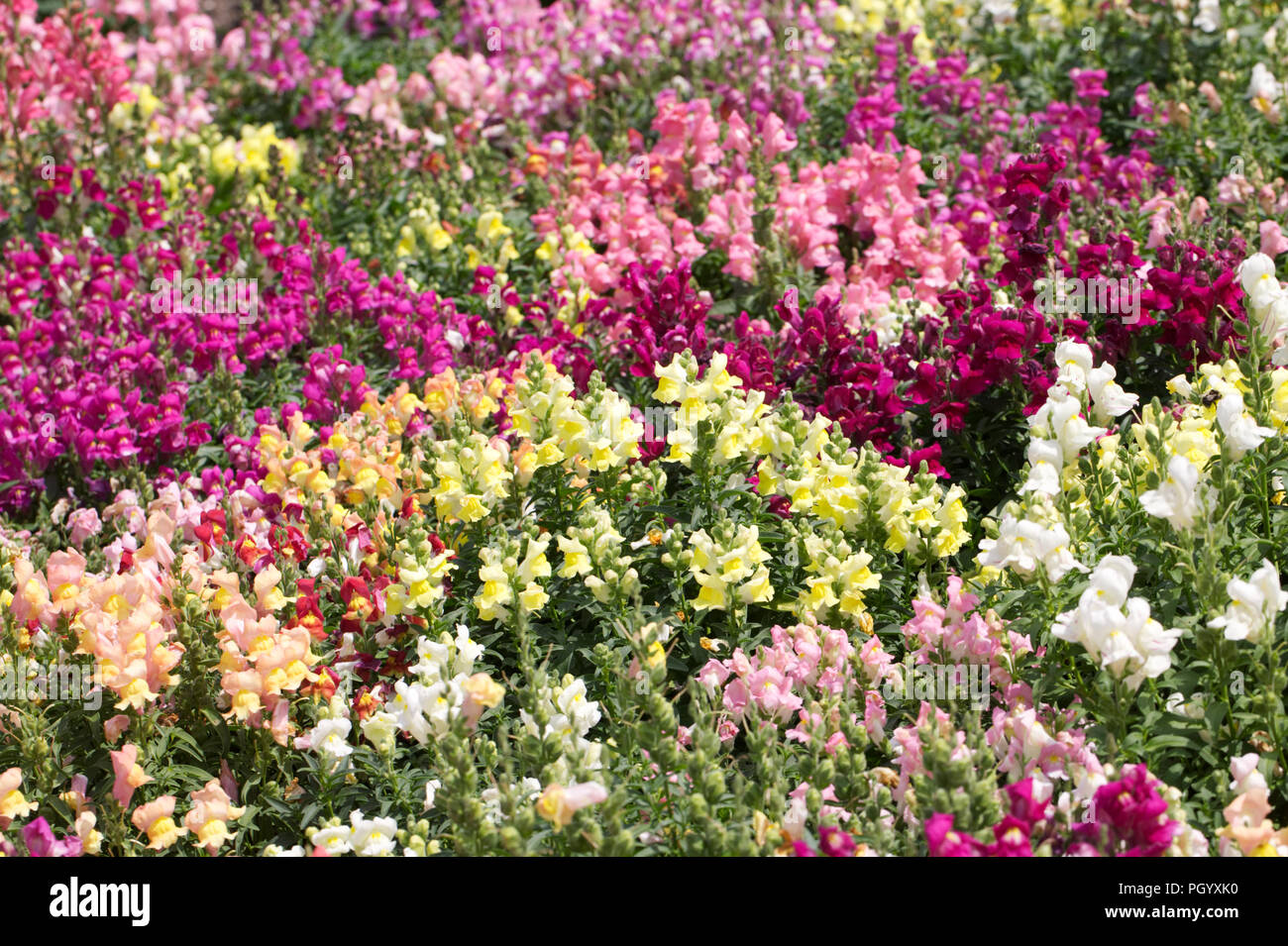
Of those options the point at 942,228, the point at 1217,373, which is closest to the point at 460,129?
the point at 942,228

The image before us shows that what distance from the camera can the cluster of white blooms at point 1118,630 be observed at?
11.3ft

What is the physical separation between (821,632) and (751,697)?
285mm

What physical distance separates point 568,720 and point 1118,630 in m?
1.38

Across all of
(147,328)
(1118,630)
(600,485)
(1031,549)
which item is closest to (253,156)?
(147,328)

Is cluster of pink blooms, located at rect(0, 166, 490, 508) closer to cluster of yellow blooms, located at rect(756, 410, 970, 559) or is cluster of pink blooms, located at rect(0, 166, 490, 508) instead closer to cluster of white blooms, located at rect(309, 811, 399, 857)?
cluster of yellow blooms, located at rect(756, 410, 970, 559)

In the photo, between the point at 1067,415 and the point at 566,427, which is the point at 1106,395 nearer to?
the point at 1067,415

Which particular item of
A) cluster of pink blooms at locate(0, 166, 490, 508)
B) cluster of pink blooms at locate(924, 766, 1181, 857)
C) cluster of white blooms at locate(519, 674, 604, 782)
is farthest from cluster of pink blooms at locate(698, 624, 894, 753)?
cluster of pink blooms at locate(0, 166, 490, 508)

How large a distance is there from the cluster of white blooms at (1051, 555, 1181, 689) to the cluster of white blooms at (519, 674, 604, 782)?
47.0 inches

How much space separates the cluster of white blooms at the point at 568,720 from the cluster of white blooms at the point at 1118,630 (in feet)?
3.91

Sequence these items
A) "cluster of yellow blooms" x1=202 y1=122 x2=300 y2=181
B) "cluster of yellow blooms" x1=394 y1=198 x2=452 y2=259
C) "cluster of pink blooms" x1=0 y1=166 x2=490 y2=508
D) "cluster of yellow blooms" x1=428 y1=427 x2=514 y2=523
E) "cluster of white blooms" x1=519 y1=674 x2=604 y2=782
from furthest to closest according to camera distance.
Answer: "cluster of yellow blooms" x1=202 y1=122 x2=300 y2=181
"cluster of yellow blooms" x1=394 y1=198 x2=452 y2=259
"cluster of pink blooms" x1=0 y1=166 x2=490 y2=508
"cluster of yellow blooms" x1=428 y1=427 x2=514 y2=523
"cluster of white blooms" x1=519 y1=674 x2=604 y2=782

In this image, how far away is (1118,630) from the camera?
3445 millimetres

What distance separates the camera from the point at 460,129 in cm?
→ 857

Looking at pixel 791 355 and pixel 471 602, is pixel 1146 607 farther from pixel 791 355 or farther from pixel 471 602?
pixel 791 355

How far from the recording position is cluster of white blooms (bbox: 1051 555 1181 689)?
11.3 feet
